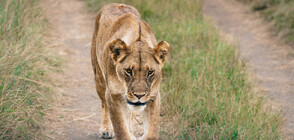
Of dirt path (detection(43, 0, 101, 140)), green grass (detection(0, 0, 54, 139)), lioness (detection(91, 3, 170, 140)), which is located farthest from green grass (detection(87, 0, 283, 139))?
green grass (detection(0, 0, 54, 139))

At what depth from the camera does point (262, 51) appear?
910 cm

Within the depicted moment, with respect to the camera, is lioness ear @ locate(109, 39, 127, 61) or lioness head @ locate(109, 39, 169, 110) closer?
lioness head @ locate(109, 39, 169, 110)

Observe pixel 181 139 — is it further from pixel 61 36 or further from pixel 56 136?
pixel 61 36

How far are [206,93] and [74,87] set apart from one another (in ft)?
8.09

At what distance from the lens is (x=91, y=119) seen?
556 cm

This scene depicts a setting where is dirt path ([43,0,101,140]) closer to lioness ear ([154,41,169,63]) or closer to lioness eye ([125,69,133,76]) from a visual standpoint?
lioness eye ([125,69,133,76])

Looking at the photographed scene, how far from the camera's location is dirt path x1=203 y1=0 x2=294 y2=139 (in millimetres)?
6703

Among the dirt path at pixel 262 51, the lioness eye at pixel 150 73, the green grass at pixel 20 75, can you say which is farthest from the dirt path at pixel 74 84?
the dirt path at pixel 262 51

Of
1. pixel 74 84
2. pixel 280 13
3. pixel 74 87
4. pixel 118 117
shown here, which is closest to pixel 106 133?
pixel 118 117

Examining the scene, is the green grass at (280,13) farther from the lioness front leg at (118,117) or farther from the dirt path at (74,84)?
the lioness front leg at (118,117)

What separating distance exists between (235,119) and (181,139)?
0.64m

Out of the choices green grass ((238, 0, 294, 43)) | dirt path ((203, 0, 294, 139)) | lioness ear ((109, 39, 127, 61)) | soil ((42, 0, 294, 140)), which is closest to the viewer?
lioness ear ((109, 39, 127, 61))

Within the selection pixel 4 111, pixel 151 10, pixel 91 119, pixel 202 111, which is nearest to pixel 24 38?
pixel 91 119

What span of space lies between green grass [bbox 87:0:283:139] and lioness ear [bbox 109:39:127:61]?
122 cm
